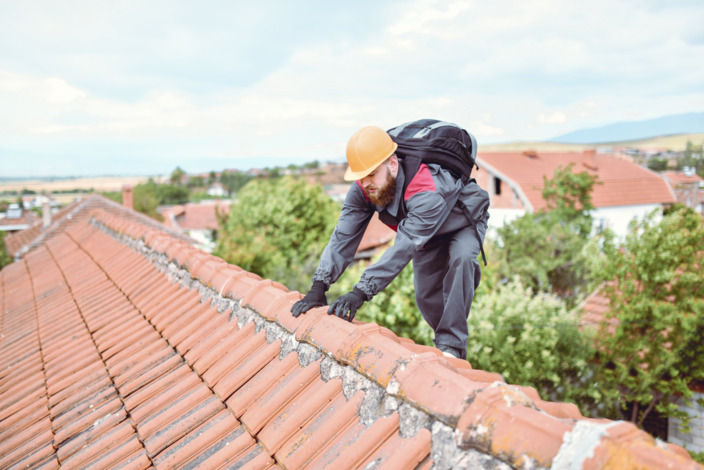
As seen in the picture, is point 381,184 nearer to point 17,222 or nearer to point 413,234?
point 413,234

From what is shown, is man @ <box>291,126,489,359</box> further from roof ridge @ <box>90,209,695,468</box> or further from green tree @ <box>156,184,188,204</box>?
green tree @ <box>156,184,188,204</box>

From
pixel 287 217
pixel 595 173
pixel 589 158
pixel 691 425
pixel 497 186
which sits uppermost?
pixel 589 158

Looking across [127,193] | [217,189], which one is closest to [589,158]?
[127,193]

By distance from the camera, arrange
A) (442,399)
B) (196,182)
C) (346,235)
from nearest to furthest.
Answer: (442,399), (346,235), (196,182)

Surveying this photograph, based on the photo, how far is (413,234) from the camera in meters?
3.00

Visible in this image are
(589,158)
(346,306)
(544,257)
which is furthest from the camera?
(589,158)

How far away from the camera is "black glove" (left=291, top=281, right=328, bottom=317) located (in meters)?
2.81

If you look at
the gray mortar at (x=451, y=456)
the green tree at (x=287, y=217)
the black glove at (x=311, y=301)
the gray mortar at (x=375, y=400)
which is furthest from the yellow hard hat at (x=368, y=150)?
the green tree at (x=287, y=217)

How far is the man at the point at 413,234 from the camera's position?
2982 millimetres

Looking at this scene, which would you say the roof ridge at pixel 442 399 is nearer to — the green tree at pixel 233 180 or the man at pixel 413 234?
the man at pixel 413 234

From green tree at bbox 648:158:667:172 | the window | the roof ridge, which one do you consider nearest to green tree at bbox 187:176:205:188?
green tree at bbox 648:158:667:172

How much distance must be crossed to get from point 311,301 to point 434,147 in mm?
1315

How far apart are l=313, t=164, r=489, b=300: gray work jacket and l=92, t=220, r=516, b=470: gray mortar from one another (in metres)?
0.54

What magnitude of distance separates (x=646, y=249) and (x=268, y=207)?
1726cm
